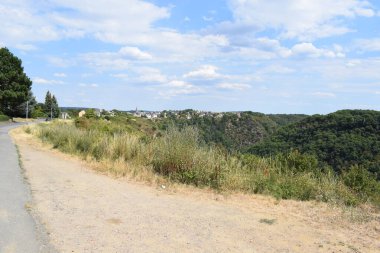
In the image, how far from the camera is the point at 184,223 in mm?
6348

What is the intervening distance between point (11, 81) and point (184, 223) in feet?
185

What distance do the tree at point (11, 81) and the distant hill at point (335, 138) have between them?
33.2 m

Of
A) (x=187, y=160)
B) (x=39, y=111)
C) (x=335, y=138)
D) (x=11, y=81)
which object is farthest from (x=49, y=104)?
(x=187, y=160)

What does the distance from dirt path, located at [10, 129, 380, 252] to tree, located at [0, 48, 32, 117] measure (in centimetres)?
5093

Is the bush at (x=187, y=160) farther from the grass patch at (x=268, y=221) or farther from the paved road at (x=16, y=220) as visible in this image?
the paved road at (x=16, y=220)

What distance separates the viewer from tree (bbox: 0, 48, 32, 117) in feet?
182

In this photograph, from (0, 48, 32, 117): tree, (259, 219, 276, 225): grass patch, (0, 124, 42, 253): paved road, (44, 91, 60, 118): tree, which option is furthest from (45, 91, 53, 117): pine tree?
(259, 219, 276, 225): grass patch

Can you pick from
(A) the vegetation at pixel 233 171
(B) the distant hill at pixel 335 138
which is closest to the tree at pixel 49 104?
(B) the distant hill at pixel 335 138

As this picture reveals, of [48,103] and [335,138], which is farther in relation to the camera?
[48,103]

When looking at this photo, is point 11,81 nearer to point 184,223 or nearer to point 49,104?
point 49,104

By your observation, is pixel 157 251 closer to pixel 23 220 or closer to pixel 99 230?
pixel 99 230

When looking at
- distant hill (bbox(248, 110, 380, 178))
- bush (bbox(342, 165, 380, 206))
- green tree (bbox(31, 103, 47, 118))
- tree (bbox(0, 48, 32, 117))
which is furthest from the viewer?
green tree (bbox(31, 103, 47, 118))

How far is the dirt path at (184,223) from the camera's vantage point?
529 cm

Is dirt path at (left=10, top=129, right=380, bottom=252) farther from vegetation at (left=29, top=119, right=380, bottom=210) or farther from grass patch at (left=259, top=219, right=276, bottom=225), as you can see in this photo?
vegetation at (left=29, top=119, right=380, bottom=210)
